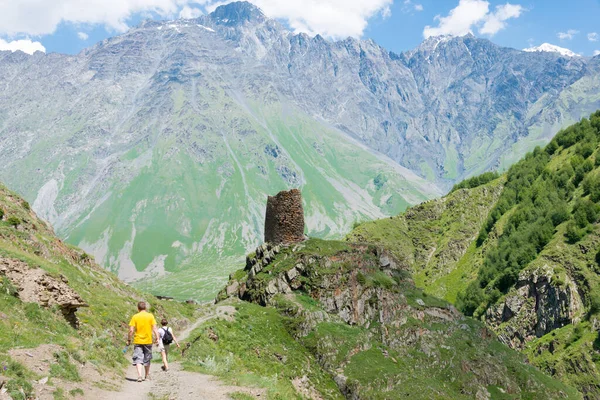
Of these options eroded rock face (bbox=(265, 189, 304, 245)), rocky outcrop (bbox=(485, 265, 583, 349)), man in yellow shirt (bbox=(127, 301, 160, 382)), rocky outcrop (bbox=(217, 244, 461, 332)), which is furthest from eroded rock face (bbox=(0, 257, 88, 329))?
rocky outcrop (bbox=(485, 265, 583, 349))

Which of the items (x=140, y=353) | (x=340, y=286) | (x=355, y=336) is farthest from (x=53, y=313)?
(x=340, y=286)

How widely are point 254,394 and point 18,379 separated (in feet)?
31.4

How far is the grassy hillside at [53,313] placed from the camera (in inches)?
A: 682

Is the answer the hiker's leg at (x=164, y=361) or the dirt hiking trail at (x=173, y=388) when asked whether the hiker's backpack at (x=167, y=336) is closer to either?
the hiker's leg at (x=164, y=361)

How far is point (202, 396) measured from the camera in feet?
62.3

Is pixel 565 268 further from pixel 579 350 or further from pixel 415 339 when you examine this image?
pixel 415 339

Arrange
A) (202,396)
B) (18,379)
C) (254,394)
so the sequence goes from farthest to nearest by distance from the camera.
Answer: (254,394)
(202,396)
(18,379)

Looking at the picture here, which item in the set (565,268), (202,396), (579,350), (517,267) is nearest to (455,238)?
(517,267)

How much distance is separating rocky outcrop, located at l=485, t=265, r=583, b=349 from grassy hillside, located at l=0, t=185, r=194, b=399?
96.9 m

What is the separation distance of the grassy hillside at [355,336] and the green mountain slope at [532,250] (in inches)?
1753

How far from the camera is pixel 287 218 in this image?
61.6m

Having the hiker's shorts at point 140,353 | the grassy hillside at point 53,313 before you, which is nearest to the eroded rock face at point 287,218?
the grassy hillside at point 53,313

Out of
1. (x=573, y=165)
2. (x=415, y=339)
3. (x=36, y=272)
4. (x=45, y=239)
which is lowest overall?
(x=415, y=339)

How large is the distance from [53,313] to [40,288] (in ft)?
5.34
